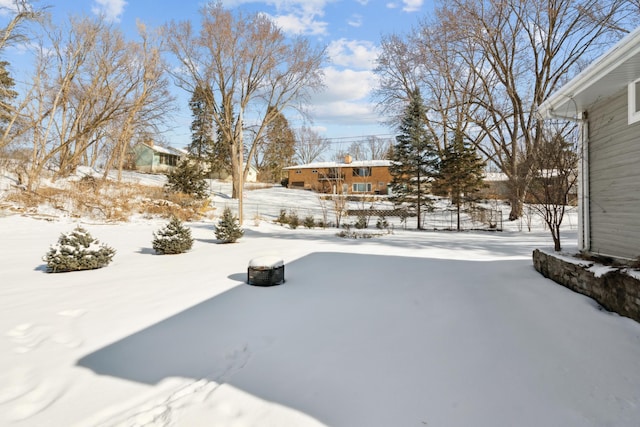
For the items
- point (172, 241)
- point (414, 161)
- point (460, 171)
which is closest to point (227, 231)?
point (172, 241)

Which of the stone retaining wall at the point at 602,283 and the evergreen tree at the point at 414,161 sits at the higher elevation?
the evergreen tree at the point at 414,161

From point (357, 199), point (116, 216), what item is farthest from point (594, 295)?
point (357, 199)

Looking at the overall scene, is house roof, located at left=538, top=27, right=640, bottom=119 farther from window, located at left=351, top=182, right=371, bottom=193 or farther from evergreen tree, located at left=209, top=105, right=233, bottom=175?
evergreen tree, located at left=209, top=105, right=233, bottom=175

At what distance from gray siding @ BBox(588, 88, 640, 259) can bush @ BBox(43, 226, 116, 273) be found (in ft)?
27.0

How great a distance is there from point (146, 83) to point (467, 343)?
79.4ft

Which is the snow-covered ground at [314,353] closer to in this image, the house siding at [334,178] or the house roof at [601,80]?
the house roof at [601,80]

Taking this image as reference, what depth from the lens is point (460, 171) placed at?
16984 mm

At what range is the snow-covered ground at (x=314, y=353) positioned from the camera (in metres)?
1.99

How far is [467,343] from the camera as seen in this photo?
2.89 meters

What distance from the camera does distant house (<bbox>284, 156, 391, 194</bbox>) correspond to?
Answer: 120 ft

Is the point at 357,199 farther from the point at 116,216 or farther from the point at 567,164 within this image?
the point at 567,164

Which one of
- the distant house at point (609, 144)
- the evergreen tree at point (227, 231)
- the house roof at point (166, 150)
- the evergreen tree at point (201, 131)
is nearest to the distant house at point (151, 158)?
the house roof at point (166, 150)

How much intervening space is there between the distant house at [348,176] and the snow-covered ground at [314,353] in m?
31.1

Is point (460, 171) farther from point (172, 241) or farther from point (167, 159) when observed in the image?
point (167, 159)
